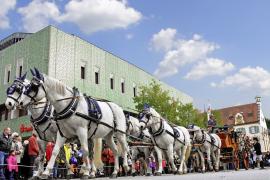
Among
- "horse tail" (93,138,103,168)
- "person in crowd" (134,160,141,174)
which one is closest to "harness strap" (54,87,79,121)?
"horse tail" (93,138,103,168)

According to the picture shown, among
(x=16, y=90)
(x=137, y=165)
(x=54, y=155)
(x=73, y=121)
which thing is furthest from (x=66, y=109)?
(x=137, y=165)

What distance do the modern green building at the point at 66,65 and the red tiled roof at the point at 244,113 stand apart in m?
46.0

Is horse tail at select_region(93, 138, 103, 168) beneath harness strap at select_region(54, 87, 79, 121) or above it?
beneath

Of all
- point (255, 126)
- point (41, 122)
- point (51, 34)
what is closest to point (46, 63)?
point (51, 34)

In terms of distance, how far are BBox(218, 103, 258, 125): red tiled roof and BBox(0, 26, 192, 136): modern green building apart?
46.0 metres

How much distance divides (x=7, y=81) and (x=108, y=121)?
94.3ft

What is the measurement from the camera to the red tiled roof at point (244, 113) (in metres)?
80.4

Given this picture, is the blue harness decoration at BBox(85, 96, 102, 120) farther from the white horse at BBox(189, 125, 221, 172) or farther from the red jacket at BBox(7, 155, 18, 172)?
the white horse at BBox(189, 125, 221, 172)

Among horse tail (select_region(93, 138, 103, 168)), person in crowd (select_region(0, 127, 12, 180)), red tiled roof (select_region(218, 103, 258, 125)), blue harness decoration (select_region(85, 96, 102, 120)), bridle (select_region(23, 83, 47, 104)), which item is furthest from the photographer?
red tiled roof (select_region(218, 103, 258, 125))

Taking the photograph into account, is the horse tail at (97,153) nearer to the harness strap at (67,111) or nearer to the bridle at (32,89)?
the harness strap at (67,111)

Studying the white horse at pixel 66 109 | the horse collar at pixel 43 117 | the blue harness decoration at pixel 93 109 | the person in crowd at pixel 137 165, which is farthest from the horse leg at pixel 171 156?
the person in crowd at pixel 137 165

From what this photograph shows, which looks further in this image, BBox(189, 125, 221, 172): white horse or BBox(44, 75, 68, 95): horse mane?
BBox(189, 125, 221, 172): white horse

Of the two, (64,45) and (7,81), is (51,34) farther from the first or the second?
(7,81)

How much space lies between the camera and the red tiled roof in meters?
80.4
